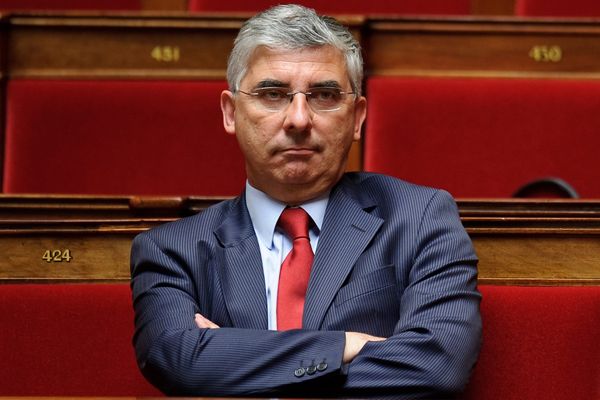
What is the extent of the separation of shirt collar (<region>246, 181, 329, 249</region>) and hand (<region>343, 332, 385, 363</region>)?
0.08 meters

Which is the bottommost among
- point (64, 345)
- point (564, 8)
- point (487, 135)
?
point (64, 345)

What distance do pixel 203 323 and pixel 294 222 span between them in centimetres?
8

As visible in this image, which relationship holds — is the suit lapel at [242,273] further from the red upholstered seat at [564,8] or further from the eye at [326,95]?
the red upholstered seat at [564,8]

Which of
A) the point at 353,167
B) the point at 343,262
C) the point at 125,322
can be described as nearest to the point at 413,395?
the point at 343,262

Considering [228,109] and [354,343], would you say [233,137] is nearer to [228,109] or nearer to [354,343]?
[228,109]

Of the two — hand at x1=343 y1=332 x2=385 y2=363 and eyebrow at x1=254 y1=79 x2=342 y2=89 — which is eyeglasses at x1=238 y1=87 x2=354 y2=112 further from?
hand at x1=343 y1=332 x2=385 y2=363

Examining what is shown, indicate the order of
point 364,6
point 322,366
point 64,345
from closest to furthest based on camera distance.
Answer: point 322,366 → point 64,345 → point 364,6

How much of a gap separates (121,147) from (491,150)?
0.29 meters

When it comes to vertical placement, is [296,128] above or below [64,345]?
above

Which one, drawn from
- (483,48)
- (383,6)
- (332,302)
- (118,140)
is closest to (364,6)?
(383,6)

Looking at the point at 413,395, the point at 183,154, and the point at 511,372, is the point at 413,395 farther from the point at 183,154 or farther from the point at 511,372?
the point at 183,154

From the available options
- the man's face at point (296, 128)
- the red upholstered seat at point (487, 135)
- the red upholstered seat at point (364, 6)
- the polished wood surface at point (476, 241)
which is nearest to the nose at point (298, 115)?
the man's face at point (296, 128)

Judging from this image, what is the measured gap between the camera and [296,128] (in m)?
0.53

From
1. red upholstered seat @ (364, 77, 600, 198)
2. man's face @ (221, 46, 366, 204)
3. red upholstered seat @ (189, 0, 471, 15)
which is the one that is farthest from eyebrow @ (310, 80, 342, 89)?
red upholstered seat @ (189, 0, 471, 15)
